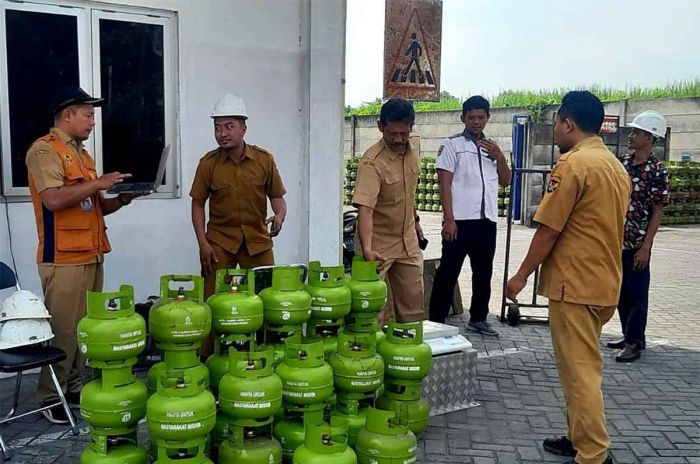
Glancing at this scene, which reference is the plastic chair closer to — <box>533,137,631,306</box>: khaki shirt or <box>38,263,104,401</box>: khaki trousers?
<box>38,263,104,401</box>: khaki trousers

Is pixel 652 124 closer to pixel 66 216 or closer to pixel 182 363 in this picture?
pixel 182 363

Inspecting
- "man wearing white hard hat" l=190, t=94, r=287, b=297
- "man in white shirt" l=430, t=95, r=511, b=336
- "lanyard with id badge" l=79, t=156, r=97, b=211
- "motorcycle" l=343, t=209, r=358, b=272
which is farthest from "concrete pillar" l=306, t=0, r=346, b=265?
"lanyard with id badge" l=79, t=156, r=97, b=211

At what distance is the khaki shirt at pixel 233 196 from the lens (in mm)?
5137

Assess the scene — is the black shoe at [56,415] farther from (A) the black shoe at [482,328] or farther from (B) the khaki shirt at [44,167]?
(A) the black shoe at [482,328]

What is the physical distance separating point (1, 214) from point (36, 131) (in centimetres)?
A: 68

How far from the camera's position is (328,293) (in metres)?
4.04

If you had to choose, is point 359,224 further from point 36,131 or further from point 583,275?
point 36,131

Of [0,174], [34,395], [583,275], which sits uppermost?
[0,174]

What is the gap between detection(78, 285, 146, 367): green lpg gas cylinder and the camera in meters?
3.43

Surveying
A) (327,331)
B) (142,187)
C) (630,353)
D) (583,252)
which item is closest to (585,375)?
(583,252)

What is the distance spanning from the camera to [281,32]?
6250 mm

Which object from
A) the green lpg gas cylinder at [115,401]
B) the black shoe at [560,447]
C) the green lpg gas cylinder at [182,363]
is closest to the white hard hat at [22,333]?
the green lpg gas cylinder at [115,401]

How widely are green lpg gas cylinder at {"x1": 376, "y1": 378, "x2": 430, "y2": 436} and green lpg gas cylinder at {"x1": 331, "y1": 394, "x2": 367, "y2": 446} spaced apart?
0.22 meters

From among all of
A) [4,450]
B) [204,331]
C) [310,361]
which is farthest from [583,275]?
[4,450]
